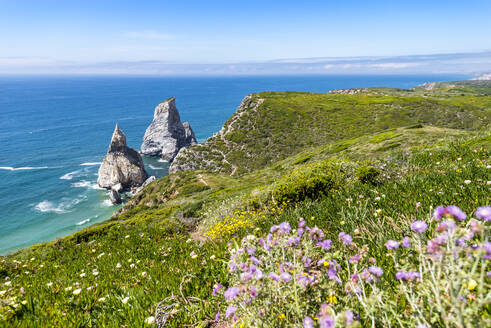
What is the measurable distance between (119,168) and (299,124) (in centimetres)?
5739

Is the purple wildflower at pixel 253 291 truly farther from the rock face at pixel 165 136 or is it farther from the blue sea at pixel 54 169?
the rock face at pixel 165 136

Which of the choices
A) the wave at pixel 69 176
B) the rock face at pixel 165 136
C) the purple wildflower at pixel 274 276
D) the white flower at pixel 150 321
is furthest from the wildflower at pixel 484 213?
the rock face at pixel 165 136

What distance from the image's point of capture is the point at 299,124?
84.5m

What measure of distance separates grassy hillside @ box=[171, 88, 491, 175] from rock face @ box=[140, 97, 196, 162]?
29.9 m

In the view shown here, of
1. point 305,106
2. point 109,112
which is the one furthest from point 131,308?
point 109,112

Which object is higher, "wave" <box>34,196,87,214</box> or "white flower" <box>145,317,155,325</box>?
"white flower" <box>145,317,155,325</box>

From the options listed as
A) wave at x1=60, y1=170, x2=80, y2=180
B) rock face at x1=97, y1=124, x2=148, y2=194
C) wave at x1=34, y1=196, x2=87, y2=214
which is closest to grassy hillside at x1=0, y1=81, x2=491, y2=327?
wave at x1=34, y1=196, x2=87, y2=214

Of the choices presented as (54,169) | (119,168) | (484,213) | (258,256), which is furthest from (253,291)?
(54,169)

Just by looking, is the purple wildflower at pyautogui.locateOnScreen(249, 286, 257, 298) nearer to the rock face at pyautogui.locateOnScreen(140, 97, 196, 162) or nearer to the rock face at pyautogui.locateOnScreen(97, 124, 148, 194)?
the rock face at pyautogui.locateOnScreen(97, 124, 148, 194)

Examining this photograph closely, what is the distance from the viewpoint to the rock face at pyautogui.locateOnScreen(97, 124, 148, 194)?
6975 cm

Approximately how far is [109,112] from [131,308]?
209 meters

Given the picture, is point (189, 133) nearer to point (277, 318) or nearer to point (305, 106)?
point (305, 106)

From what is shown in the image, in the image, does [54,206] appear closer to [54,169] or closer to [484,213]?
[54,169]

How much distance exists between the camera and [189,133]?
121000 millimetres
